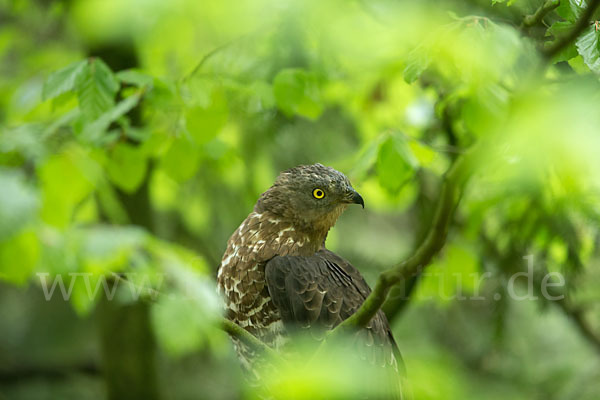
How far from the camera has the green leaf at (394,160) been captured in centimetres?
268

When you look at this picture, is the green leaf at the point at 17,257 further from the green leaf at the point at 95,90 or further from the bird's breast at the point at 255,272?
the bird's breast at the point at 255,272

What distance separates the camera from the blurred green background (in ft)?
6.76

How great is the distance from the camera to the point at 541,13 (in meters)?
1.93

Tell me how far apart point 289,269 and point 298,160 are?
83.4 inches

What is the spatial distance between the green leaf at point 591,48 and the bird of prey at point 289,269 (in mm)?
1225

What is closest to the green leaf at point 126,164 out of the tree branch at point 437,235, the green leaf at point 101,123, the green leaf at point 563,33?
the green leaf at point 101,123

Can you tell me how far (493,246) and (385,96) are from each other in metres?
1.89

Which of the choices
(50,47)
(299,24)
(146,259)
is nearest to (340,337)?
(299,24)

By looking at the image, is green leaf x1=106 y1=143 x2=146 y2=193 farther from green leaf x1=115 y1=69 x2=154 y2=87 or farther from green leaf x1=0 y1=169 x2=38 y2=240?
green leaf x1=0 y1=169 x2=38 y2=240

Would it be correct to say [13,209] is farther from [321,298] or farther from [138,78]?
[321,298]

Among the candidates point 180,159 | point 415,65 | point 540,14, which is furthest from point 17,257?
point 540,14

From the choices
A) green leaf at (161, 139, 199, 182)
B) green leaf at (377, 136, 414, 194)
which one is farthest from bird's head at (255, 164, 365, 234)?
green leaf at (161, 139, 199, 182)

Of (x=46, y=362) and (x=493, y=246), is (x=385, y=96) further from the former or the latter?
(x=46, y=362)

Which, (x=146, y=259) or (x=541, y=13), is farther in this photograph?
(x=146, y=259)
